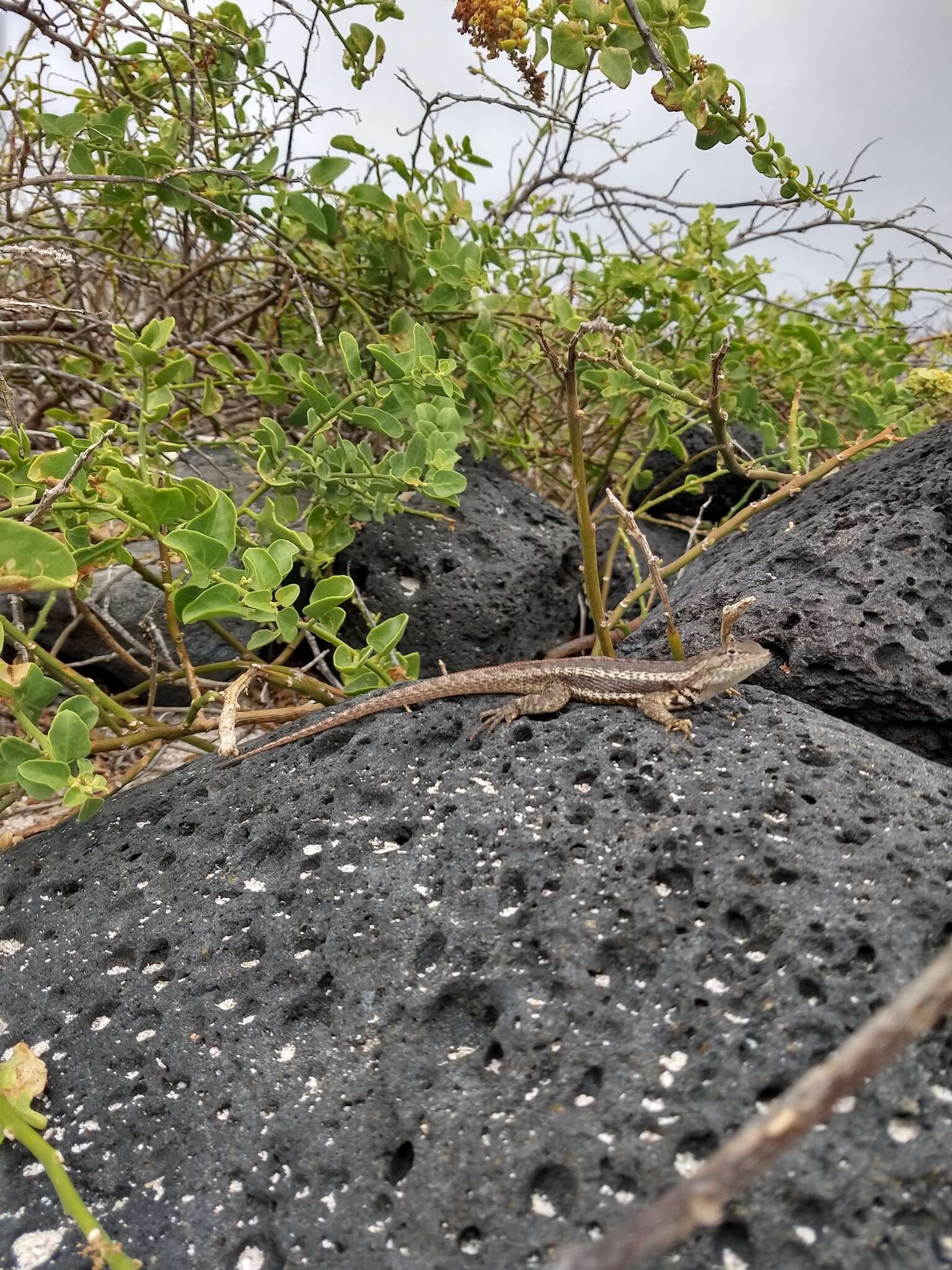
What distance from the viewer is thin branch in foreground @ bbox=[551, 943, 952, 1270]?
1.90 ft

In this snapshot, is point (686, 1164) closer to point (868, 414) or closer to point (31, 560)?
point (31, 560)

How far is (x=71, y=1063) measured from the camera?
64.9 inches

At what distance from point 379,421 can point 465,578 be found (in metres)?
1.13

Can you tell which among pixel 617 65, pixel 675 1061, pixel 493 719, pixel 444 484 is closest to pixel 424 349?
pixel 444 484

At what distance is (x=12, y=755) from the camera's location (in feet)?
6.22

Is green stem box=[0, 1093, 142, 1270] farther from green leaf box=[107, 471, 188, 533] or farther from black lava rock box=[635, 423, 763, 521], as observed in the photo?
black lava rock box=[635, 423, 763, 521]

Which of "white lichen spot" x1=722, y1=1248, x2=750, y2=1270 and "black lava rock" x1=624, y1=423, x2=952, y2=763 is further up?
"black lava rock" x1=624, y1=423, x2=952, y2=763

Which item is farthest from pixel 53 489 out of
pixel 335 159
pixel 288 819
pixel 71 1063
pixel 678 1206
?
pixel 335 159

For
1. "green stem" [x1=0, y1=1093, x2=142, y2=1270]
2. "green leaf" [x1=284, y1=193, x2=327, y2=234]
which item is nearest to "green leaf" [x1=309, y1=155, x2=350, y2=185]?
"green leaf" [x1=284, y1=193, x2=327, y2=234]

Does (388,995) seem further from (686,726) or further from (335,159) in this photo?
(335,159)

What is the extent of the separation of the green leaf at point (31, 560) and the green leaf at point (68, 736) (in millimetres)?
453

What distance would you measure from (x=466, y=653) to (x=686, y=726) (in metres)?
1.84

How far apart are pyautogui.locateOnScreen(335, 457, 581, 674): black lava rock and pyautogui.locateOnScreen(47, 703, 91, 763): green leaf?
Result: 6.19 ft

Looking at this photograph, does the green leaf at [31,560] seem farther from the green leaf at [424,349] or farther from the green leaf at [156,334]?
the green leaf at [424,349]
